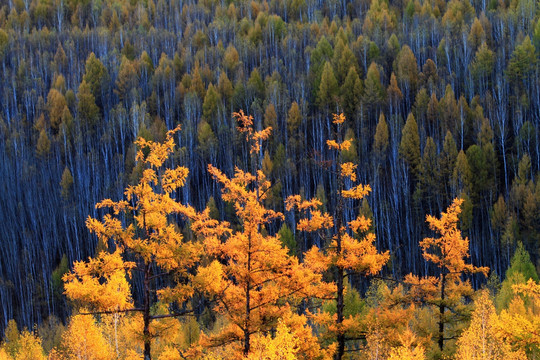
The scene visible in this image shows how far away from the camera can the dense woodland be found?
70.7m

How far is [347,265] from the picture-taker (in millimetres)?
22016

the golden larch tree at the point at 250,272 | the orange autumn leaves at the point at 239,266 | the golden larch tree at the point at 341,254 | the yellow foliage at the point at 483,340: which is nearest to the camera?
the orange autumn leaves at the point at 239,266

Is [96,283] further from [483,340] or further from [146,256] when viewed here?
[483,340]

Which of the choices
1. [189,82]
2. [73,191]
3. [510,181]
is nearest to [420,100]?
[510,181]

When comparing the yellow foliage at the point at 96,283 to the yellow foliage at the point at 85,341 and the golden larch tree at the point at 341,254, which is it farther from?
the yellow foliage at the point at 85,341

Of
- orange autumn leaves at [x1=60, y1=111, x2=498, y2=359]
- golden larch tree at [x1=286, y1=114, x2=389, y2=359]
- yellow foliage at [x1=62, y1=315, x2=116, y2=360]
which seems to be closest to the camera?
orange autumn leaves at [x1=60, y1=111, x2=498, y2=359]

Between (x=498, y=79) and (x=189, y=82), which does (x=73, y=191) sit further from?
(x=498, y=79)

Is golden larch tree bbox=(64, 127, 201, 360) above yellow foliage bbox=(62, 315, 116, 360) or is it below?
above

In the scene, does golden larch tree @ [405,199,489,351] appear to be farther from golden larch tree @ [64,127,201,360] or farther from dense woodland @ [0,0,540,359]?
dense woodland @ [0,0,540,359]

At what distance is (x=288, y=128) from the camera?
3494 inches

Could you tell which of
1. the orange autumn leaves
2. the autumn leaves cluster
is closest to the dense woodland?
the autumn leaves cluster

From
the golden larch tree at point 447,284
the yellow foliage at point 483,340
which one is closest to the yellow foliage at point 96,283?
the yellow foliage at point 483,340

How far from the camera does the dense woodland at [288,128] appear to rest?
70.7 metres

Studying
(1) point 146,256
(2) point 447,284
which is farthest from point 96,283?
(2) point 447,284
